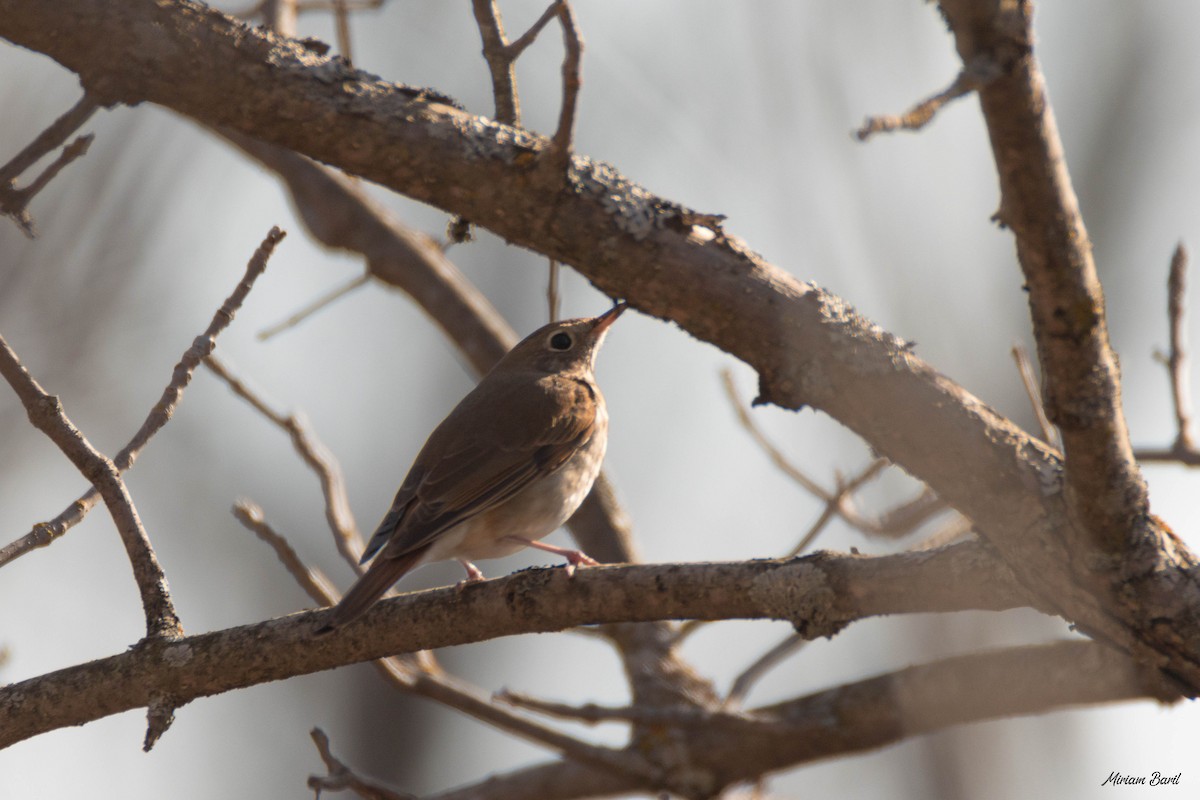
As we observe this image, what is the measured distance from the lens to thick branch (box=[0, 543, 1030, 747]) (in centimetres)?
308

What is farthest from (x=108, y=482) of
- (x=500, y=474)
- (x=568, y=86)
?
(x=500, y=474)

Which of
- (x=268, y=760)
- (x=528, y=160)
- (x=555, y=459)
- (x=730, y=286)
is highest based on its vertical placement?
(x=268, y=760)

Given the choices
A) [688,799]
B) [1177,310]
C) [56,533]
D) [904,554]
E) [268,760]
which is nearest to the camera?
[904,554]

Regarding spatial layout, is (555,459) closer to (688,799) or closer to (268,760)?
(688,799)

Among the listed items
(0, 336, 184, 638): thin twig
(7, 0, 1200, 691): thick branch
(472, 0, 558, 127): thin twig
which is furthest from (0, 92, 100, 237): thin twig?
(472, 0, 558, 127): thin twig

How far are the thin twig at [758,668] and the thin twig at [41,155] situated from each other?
10.8 feet

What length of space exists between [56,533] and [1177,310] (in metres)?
3.68

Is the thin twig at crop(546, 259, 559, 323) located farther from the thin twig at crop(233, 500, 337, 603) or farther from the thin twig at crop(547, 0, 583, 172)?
the thin twig at crop(547, 0, 583, 172)

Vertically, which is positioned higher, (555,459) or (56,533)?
(555,459)

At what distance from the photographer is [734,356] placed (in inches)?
128

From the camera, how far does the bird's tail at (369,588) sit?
3533 millimetres

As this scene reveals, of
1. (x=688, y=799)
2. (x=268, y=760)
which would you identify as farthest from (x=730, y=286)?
(x=268, y=760)

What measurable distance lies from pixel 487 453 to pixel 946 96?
12.3 feet

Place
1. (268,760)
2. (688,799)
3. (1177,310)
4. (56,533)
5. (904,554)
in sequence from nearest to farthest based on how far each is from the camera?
(904,554) → (56,533) → (1177,310) → (688,799) → (268,760)
